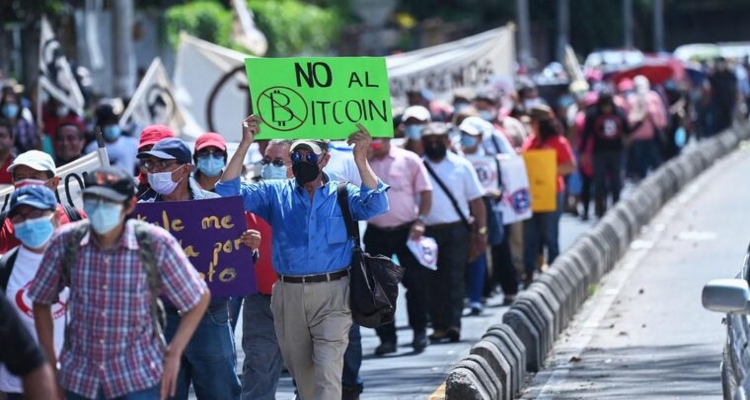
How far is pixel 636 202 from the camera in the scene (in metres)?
21.2

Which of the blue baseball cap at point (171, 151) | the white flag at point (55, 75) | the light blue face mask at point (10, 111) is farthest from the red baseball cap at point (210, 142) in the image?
the white flag at point (55, 75)

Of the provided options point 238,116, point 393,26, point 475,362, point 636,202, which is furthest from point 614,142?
point 393,26

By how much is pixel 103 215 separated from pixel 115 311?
0.35 meters

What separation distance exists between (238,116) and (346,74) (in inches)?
420

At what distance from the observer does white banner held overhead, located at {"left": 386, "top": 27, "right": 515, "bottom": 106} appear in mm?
21594

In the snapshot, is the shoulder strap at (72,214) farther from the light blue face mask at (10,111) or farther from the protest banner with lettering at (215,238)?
the light blue face mask at (10,111)

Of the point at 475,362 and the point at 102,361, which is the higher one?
the point at 102,361

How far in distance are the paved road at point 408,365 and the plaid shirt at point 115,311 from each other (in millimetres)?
4269

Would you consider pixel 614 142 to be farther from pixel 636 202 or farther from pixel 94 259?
pixel 94 259

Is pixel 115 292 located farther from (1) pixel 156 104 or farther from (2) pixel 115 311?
(1) pixel 156 104

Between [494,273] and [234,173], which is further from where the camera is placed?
[494,273]

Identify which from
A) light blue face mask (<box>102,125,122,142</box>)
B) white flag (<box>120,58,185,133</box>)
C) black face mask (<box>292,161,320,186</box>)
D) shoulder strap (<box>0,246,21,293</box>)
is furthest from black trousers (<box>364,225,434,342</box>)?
white flag (<box>120,58,185,133</box>)

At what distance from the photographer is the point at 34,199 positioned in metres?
7.09

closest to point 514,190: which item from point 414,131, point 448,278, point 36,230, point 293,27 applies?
point 414,131
